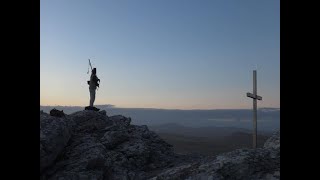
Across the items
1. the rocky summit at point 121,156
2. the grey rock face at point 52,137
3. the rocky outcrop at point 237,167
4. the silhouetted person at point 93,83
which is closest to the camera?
the rocky outcrop at point 237,167

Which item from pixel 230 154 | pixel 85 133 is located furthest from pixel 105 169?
pixel 230 154

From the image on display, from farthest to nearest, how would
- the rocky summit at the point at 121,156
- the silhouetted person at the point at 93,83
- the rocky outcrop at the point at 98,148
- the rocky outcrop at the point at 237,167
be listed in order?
the silhouetted person at the point at 93,83 → the rocky outcrop at the point at 98,148 → the rocky summit at the point at 121,156 → the rocky outcrop at the point at 237,167

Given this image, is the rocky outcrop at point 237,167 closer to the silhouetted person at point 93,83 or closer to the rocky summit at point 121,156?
the rocky summit at point 121,156

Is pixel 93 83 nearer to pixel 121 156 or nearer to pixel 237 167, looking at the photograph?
pixel 121 156

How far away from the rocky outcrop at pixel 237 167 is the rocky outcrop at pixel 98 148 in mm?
3198

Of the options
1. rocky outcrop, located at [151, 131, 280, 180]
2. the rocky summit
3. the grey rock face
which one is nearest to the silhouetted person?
the rocky summit

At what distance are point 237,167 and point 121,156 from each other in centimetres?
573

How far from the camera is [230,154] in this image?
10.4m

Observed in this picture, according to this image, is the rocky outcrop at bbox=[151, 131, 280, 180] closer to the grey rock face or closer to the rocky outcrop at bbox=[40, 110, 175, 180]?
the rocky outcrop at bbox=[40, 110, 175, 180]

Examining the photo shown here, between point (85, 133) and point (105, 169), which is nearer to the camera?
point (105, 169)

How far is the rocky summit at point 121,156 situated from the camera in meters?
9.84

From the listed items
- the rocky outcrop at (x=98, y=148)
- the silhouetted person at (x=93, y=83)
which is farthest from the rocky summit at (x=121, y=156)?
the silhouetted person at (x=93, y=83)
